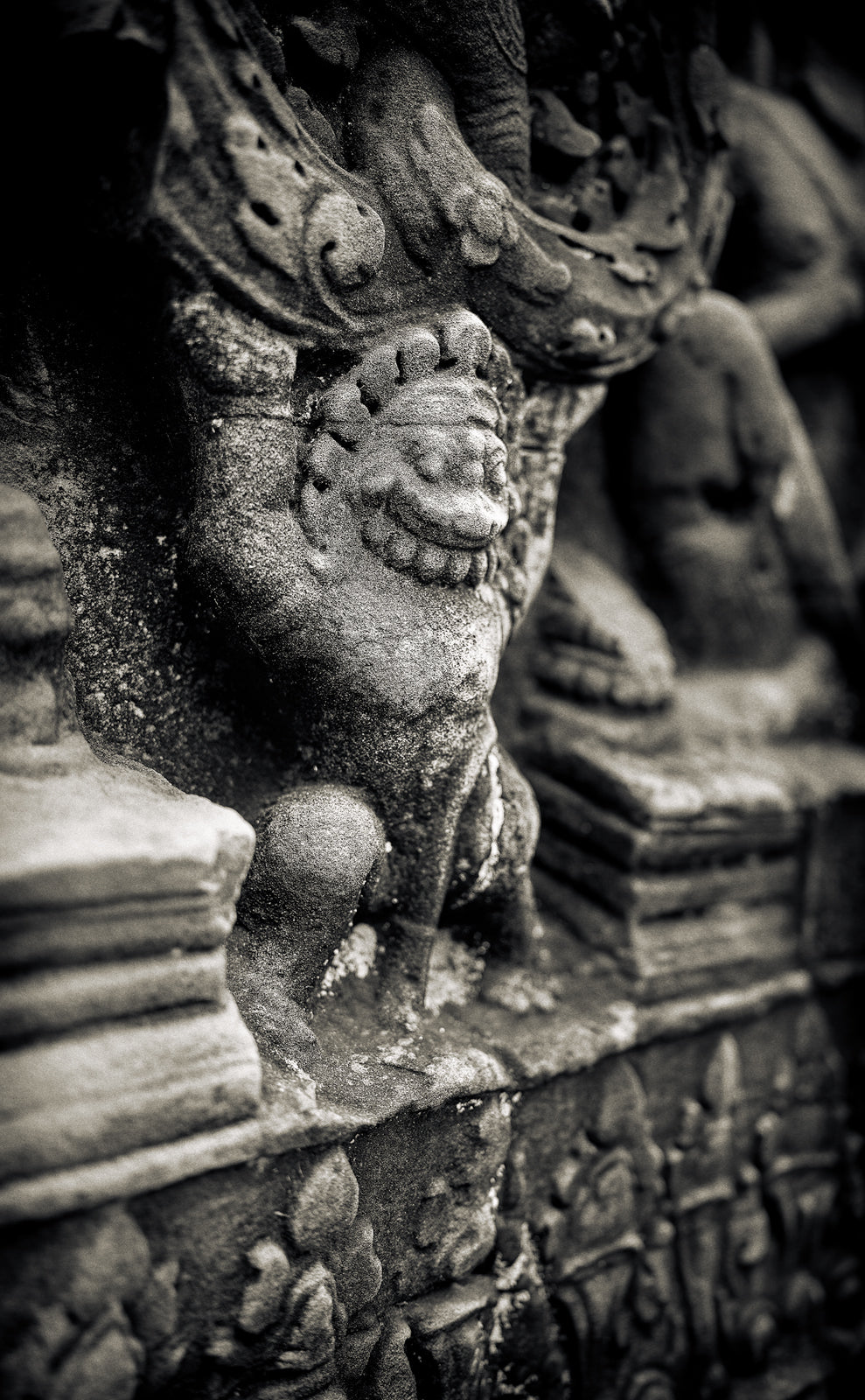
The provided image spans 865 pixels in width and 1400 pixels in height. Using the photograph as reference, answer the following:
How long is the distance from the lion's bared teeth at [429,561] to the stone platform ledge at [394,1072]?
537mm

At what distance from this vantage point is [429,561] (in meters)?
1.07

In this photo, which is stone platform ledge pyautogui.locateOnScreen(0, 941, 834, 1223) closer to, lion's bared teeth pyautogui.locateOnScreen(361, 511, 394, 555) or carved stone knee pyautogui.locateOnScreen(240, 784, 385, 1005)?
carved stone knee pyautogui.locateOnScreen(240, 784, 385, 1005)

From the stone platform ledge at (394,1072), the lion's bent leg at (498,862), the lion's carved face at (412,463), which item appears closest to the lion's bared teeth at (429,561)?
the lion's carved face at (412,463)

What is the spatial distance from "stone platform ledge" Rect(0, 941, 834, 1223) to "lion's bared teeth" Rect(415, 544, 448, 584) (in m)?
0.54

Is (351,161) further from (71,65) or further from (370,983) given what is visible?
(370,983)

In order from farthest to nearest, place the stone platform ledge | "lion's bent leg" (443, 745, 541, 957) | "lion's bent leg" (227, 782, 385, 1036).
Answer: "lion's bent leg" (443, 745, 541, 957), "lion's bent leg" (227, 782, 385, 1036), the stone platform ledge

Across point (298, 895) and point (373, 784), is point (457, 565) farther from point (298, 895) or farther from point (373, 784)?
point (298, 895)

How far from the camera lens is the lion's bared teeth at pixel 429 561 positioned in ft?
3.50

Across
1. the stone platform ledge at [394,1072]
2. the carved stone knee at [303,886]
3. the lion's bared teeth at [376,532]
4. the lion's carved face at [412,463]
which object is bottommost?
the stone platform ledge at [394,1072]

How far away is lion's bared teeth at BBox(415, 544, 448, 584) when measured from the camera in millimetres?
1067

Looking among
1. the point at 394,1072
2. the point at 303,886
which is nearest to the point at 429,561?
the point at 303,886

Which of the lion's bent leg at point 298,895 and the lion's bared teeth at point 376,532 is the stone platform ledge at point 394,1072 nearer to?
the lion's bent leg at point 298,895

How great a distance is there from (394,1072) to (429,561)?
0.58 metres

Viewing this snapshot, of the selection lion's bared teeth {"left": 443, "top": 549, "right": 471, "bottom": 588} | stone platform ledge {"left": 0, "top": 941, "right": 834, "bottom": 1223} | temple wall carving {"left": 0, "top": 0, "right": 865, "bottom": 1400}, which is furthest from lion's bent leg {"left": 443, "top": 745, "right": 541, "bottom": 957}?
lion's bared teeth {"left": 443, "top": 549, "right": 471, "bottom": 588}
